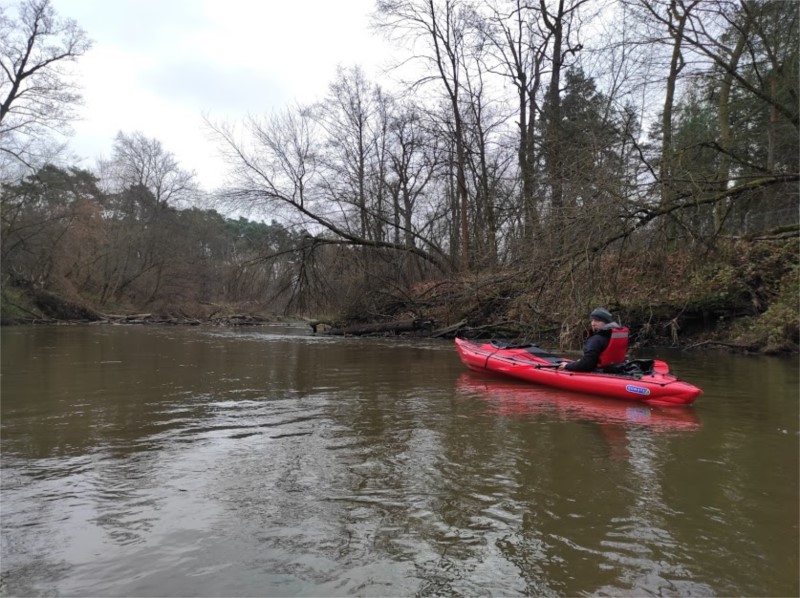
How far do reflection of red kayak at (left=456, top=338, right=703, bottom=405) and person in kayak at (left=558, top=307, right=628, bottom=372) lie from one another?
0.57 ft

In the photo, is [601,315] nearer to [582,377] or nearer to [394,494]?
[582,377]

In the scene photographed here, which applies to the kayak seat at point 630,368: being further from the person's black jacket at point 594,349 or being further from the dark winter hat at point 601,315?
the dark winter hat at point 601,315

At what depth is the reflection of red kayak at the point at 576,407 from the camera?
6.36 meters

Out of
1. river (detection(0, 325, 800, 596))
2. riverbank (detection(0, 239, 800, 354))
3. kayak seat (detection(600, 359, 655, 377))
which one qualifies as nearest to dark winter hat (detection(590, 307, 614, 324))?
kayak seat (detection(600, 359, 655, 377))

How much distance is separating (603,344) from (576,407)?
121cm

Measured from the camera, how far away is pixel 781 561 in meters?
3.04

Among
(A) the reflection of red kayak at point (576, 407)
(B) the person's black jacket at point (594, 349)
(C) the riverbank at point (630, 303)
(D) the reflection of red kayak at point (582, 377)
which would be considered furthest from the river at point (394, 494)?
(C) the riverbank at point (630, 303)

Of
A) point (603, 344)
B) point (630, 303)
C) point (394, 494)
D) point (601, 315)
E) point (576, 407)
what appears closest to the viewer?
point (394, 494)

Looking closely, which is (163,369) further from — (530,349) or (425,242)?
(425,242)

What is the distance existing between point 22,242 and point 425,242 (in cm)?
1751

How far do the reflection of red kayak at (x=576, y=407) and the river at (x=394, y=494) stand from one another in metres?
0.05

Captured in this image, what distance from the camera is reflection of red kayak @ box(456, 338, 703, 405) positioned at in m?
6.91

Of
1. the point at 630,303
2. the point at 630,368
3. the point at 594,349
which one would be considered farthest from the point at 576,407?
the point at 630,303

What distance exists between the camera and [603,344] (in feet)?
25.8
